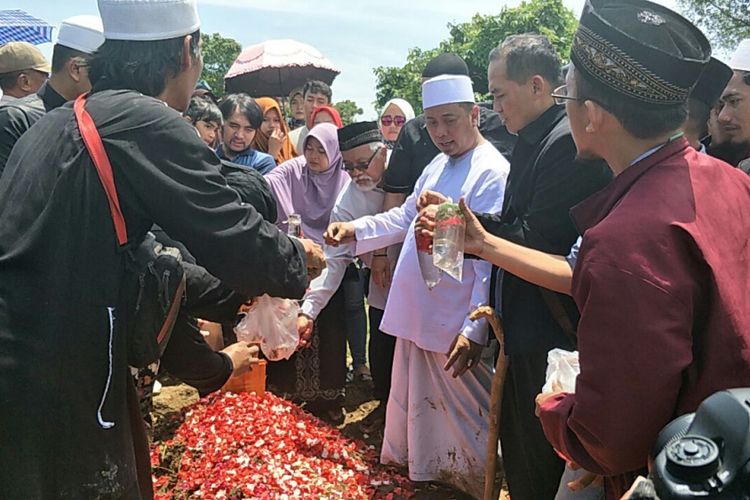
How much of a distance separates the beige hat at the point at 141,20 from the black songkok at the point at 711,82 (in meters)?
2.15

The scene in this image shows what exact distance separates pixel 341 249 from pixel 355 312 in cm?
Answer: 89

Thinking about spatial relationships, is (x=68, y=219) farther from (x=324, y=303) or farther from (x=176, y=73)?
(x=324, y=303)

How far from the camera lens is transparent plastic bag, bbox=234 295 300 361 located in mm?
3016

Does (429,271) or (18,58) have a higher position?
(18,58)

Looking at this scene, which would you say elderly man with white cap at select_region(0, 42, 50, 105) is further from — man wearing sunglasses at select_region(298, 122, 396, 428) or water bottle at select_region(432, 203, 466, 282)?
water bottle at select_region(432, 203, 466, 282)

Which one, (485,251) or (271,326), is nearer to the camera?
(485,251)

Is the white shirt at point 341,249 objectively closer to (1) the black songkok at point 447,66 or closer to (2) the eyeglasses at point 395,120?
(1) the black songkok at point 447,66

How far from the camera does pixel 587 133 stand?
→ 1.74 meters

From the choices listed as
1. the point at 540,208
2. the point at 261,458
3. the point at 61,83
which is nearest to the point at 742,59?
the point at 540,208

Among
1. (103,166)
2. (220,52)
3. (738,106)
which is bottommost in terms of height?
(220,52)

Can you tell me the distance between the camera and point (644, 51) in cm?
159

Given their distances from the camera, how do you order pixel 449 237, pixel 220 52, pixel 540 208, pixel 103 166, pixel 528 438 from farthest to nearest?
A: pixel 220 52 < pixel 528 438 < pixel 540 208 < pixel 449 237 < pixel 103 166

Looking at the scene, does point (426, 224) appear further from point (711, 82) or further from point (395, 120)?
point (395, 120)

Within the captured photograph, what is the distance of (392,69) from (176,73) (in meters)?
24.5
